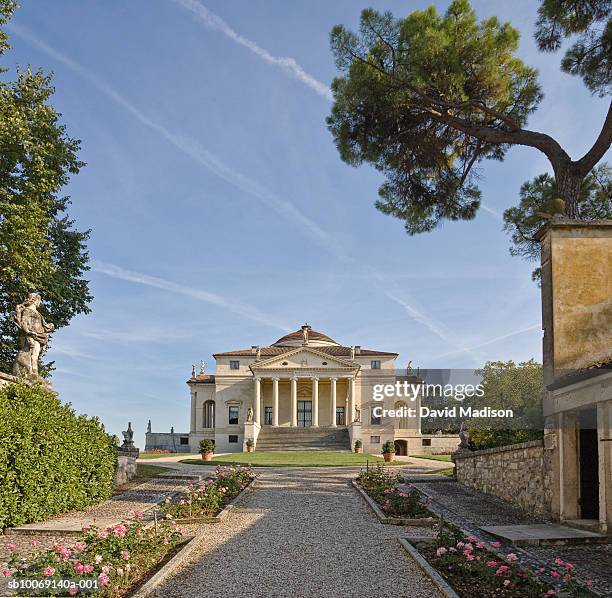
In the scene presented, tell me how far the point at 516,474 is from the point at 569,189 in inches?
286

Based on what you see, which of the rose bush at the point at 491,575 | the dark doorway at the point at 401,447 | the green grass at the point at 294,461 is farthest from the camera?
the dark doorway at the point at 401,447

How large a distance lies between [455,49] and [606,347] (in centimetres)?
943

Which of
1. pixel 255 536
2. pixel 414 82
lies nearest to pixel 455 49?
pixel 414 82

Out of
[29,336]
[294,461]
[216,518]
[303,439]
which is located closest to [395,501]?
[216,518]

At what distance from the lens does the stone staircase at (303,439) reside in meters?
40.8

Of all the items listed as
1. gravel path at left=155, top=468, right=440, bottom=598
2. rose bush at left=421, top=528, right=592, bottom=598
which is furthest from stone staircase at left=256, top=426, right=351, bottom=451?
rose bush at left=421, top=528, right=592, bottom=598

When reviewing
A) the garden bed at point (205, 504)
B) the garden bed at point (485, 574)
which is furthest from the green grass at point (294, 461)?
the garden bed at point (485, 574)

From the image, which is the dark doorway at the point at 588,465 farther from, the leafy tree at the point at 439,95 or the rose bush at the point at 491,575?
the leafy tree at the point at 439,95

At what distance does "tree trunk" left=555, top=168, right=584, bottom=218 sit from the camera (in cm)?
1556

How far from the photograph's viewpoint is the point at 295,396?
163ft

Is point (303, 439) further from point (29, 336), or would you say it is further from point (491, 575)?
point (491, 575)

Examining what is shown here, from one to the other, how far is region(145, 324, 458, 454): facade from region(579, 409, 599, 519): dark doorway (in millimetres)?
34099

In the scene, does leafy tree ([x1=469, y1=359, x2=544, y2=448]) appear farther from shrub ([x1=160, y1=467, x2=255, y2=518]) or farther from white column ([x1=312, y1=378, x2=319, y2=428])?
shrub ([x1=160, y1=467, x2=255, y2=518])

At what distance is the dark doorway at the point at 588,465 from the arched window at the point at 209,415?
4476cm
